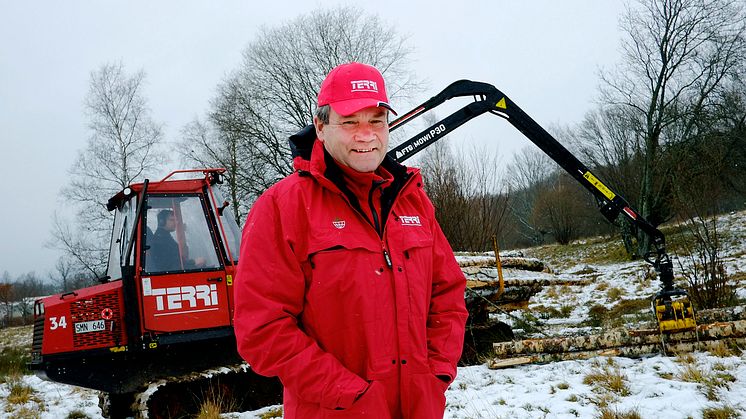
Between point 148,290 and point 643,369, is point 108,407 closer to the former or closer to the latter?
point 148,290

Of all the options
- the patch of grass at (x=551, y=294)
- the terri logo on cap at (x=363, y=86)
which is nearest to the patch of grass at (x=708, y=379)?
the terri logo on cap at (x=363, y=86)

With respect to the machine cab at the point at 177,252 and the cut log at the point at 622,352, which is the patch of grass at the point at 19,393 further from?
the cut log at the point at 622,352

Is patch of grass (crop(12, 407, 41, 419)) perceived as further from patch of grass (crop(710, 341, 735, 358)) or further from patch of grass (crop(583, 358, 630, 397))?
patch of grass (crop(710, 341, 735, 358))

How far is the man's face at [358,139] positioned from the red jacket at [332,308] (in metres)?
0.07

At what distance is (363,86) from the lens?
180 cm

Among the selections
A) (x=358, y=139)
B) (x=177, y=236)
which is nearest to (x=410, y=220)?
(x=358, y=139)

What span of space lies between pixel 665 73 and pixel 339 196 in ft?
69.6

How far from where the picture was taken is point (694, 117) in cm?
1934

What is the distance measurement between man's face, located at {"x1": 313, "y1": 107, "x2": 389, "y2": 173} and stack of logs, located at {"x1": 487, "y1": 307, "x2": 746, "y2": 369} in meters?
4.71

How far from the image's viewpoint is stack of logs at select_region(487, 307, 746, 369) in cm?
527

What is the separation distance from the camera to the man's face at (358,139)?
5.85 feet

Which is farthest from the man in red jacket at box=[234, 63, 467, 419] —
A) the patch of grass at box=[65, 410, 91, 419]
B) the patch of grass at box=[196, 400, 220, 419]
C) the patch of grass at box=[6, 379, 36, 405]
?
the patch of grass at box=[6, 379, 36, 405]

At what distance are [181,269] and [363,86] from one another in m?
4.35

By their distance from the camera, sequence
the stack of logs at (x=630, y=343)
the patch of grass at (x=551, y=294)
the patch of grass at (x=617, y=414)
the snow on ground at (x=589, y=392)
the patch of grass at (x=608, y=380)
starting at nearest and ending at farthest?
the patch of grass at (x=617, y=414) < the snow on ground at (x=589, y=392) < the patch of grass at (x=608, y=380) < the stack of logs at (x=630, y=343) < the patch of grass at (x=551, y=294)
